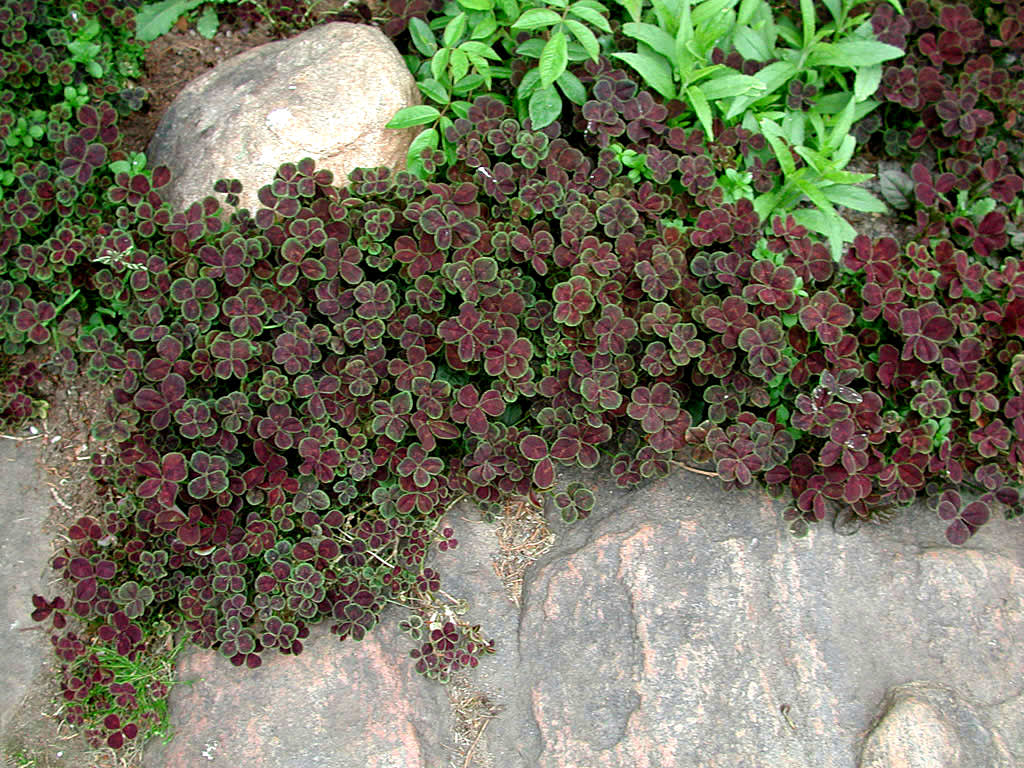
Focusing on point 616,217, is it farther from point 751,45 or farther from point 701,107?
point 751,45

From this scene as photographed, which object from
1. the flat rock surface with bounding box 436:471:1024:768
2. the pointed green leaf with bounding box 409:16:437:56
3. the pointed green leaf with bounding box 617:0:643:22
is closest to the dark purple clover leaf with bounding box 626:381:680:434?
the flat rock surface with bounding box 436:471:1024:768

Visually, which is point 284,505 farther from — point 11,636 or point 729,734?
point 729,734

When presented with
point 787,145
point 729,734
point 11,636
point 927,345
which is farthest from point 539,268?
point 11,636

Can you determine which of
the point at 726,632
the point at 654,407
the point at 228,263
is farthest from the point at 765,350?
the point at 228,263

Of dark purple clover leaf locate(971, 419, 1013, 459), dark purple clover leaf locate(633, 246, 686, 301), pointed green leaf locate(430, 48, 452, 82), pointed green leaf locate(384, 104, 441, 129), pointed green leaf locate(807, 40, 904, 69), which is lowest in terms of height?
dark purple clover leaf locate(971, 419, 1013, 459)

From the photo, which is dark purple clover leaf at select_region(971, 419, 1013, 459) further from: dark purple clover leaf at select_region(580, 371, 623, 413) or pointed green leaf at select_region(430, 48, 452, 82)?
pointed green leaf at select_region(430, 48, 452, 82)

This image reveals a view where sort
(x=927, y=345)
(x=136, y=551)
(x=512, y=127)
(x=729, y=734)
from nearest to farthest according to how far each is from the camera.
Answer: (x=729, y=734) < (x=136, y=551) < (x=927, y=345) < (x=512, y=127)
